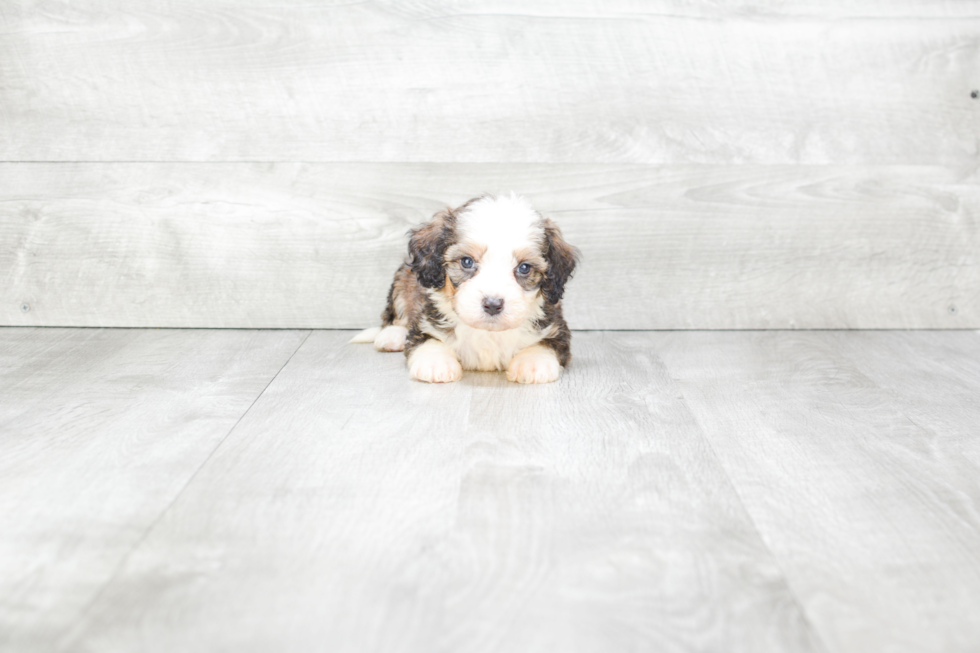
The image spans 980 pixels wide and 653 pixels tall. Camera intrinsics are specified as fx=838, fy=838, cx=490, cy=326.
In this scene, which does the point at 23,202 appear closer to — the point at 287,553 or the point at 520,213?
the point at 520,213

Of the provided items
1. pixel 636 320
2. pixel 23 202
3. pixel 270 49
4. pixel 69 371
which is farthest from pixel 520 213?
pixel 23 202

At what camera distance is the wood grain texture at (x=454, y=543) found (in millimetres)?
1170

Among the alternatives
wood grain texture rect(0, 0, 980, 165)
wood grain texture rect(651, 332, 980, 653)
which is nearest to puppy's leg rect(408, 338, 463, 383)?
wood grain texture rect(651, 332, 980, 653)

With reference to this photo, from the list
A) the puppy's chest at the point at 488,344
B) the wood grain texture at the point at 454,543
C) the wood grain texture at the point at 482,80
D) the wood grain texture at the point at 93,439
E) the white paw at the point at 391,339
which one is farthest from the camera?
the wood grain texture at the point at 482,80

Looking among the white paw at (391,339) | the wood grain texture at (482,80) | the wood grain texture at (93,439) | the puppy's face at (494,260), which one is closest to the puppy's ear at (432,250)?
the puppy's face at (494,260)

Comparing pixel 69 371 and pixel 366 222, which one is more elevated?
pixel 366 222

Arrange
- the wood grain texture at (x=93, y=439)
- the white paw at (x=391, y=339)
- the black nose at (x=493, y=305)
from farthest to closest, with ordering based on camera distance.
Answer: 1. the white paw at (x=391, y=339)
2. the black nose at (x=493, y=305)
3. the wood grain texture at (x=93, y=439)

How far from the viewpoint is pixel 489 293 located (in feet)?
7.10

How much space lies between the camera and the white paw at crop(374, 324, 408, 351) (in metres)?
2.73

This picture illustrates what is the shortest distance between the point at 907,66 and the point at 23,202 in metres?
3.15

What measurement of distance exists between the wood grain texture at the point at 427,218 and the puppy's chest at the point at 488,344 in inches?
24.8

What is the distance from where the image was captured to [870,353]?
276 cm

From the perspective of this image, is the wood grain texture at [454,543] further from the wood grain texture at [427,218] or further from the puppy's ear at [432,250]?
the wood grain texture at [427,218]

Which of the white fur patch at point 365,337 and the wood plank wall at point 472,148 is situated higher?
the wood plank wall at point 472,148
